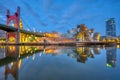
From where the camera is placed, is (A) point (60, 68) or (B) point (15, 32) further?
(B) point (15, 32)

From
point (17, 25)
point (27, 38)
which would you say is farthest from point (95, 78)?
point (27, 38)

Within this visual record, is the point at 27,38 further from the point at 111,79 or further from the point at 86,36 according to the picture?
the point at 111,79

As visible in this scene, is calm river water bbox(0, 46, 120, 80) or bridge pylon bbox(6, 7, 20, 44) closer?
calm river water bbox(0, 46, 120, 80)

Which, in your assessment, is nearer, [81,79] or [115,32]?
[81,79]

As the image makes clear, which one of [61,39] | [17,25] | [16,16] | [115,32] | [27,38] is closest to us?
[17,25]

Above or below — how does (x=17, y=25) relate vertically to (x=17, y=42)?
above

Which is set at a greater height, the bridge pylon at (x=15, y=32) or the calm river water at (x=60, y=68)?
the bridge pylon at (x=15, y=32)

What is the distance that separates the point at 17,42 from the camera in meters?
57.6

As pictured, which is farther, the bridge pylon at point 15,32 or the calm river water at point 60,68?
the bridge pylon at point 15,32

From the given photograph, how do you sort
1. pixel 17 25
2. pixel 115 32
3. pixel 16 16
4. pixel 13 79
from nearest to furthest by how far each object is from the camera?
pixel 13 79, pixel 17 25, pixel 16 16, pixel 115 32

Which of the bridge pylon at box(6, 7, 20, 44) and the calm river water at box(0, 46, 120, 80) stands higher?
the bridge pylon at box(6, 7, 20, 44)

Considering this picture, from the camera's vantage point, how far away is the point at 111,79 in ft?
21.7

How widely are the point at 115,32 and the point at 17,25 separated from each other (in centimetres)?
15633

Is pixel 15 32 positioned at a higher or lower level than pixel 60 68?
higher
